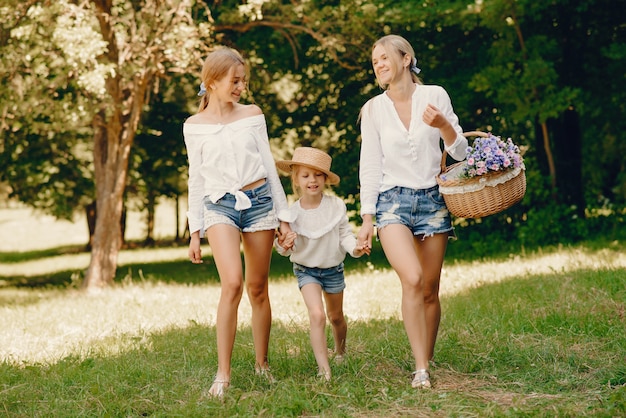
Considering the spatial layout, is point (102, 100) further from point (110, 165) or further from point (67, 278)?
point (67, 278)

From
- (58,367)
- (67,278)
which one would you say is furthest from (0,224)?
(58,367)

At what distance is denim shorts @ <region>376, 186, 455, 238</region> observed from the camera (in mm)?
5402

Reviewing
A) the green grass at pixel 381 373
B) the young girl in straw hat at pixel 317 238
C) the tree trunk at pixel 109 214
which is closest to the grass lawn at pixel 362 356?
the green grass at pixel 381 373

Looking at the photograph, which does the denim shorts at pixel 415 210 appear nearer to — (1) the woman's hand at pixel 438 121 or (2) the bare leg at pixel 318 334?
(1) the woman's hand at pixel 438 121

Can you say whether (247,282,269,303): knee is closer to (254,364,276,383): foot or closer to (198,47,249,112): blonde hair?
(254,364,276,383): foot

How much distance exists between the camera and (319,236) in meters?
5.83

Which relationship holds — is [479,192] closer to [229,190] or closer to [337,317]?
[337,317]

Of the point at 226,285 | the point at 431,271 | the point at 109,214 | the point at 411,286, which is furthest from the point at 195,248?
the point at 109,214

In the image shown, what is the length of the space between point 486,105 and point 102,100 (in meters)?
7.27

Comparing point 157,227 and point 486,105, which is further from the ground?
point 486,105

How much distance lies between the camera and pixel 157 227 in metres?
41.6

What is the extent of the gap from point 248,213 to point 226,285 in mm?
494

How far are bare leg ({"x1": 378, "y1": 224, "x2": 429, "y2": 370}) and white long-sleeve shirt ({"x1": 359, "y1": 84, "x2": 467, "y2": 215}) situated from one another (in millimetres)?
296

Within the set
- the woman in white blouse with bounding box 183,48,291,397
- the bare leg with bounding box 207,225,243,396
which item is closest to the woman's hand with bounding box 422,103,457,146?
the woman in white blouse with bounding box 183,48,291,397
